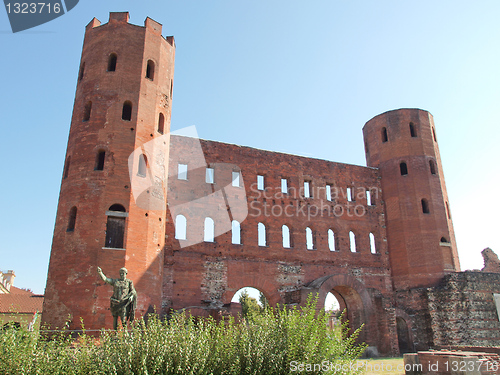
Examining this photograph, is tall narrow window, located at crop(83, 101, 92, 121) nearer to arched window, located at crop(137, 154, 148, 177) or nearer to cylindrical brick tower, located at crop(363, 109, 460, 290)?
arched window, located at crop(137, 154, 148, 177)

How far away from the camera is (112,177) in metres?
15.1

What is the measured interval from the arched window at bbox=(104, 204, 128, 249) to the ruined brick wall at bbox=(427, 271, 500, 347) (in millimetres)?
14727

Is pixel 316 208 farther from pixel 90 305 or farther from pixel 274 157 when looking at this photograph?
pixel 90 305

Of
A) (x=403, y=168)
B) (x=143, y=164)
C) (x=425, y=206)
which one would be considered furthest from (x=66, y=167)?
(x=425, y=206)

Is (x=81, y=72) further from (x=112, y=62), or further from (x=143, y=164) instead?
(x=143, y=164)

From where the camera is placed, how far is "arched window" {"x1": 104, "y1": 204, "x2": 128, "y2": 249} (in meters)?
14.5

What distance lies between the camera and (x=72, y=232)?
14.5m

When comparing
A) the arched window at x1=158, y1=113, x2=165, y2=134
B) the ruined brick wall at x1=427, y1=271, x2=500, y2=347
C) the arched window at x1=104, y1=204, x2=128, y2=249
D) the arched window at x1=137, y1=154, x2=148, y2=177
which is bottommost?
A: the ruined brick wall at x1=427, y1=271, x2=500, y2=347

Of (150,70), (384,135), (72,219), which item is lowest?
(72,219)

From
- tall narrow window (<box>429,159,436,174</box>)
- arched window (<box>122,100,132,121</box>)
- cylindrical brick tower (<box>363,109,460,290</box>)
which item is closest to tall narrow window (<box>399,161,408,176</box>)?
cylindrical brick tower (<box>363,109,460,290</box>)

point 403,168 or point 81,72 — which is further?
point 403,168

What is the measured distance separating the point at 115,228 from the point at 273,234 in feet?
25.8

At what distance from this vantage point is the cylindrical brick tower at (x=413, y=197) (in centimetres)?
2086

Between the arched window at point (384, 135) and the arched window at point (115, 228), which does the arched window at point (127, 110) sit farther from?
the arched window at point (384, 135)
